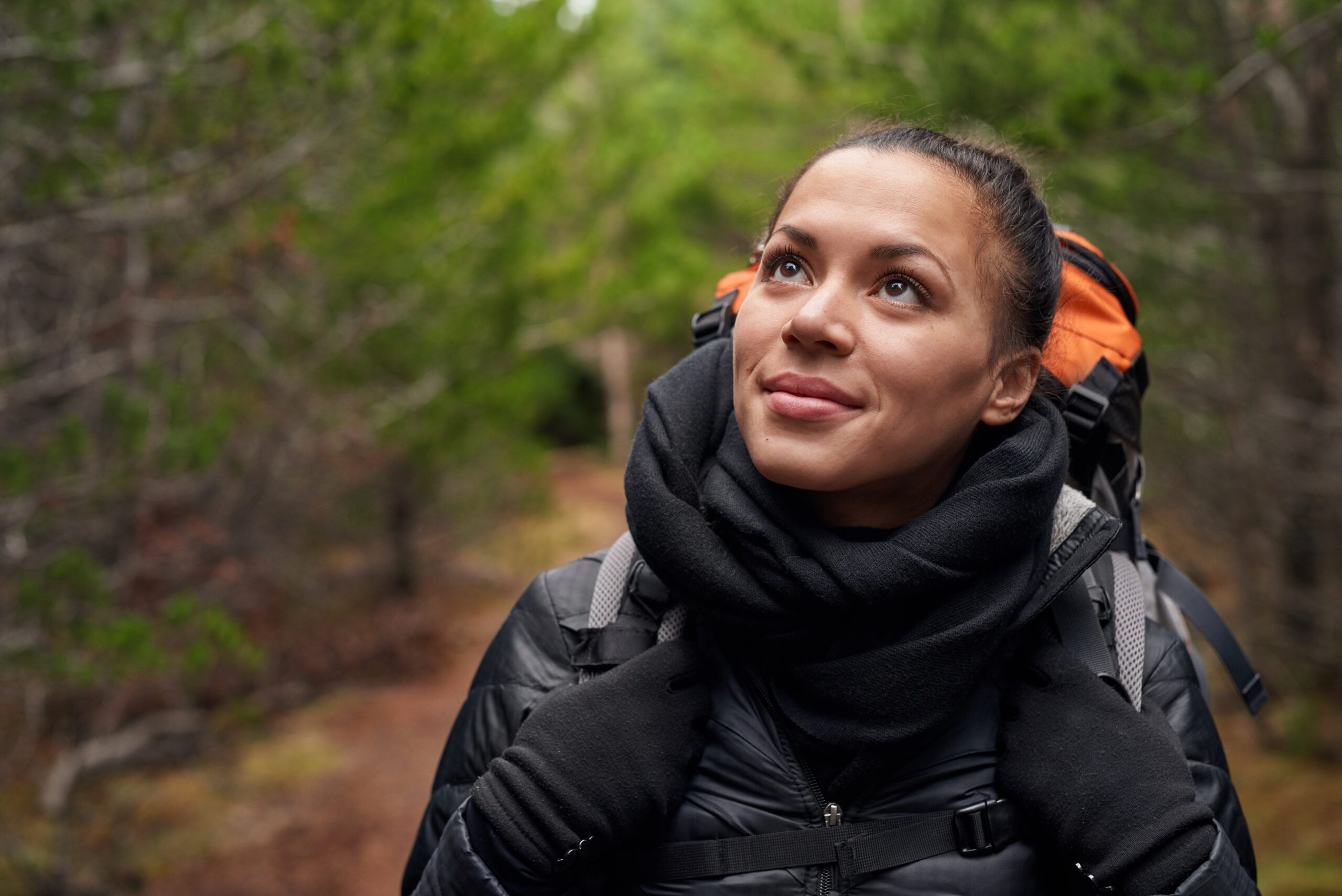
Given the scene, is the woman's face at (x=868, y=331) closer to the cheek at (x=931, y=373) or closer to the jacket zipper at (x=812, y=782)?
the cheek at (x=931, y=373)

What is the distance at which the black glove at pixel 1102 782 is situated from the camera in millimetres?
1220

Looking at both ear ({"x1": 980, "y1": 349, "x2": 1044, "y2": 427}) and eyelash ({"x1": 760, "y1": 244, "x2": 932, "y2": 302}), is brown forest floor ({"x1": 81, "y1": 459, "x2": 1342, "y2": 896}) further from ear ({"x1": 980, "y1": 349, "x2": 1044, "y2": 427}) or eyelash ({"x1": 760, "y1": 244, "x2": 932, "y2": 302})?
eyelash ({"x1": 760, "y1": 244, "x2": 932, "y2": 302})

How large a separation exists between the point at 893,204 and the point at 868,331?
0.19 metres

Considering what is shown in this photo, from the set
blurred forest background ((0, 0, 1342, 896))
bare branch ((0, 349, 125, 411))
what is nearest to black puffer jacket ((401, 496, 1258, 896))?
blurred forest background ((0, 0, 1342, 896))

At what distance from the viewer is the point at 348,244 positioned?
7.80 meters

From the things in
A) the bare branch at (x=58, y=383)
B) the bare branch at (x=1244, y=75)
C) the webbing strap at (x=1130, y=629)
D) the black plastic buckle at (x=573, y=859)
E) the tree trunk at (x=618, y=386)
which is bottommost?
the black plastic buckle at (x=573, y=859)

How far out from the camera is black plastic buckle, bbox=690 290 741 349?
1.81 metres

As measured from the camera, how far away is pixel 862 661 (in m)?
1.32

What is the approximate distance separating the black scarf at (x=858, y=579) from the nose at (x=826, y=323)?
21 centimetres

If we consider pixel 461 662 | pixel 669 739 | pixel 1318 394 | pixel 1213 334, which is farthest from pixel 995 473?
pixel 461 662

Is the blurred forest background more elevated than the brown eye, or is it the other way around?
the blurred forest background

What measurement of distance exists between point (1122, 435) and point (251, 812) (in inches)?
241

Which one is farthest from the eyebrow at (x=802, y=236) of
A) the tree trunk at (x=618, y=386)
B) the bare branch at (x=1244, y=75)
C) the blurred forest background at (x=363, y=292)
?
the tree trunk at (x=618, y=386)

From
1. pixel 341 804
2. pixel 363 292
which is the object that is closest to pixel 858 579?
pixel 341 804
